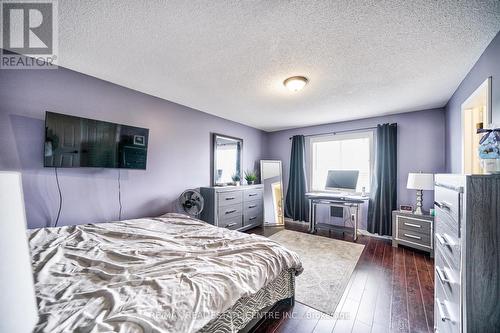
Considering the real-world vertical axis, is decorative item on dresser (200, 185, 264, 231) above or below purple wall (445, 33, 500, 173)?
below

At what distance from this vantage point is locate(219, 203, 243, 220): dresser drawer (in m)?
3.52

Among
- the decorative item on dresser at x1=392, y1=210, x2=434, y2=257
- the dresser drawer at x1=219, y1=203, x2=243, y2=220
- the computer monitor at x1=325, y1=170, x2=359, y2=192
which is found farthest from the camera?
the computer monitor at x1=325, y1=170, x2=359, y2=192

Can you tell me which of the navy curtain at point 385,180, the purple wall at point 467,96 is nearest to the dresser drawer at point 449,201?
the purple wall at point 467,96

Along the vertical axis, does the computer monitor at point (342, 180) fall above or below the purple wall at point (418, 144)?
below

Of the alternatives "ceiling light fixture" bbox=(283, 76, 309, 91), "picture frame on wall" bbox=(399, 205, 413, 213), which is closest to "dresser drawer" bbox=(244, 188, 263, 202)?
"ceiling light fixture" bbox=(283, 76, 309, 91)

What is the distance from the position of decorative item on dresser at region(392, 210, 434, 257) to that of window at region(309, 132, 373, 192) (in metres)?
0.96

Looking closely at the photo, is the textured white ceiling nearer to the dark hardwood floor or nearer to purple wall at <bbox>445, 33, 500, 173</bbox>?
purple wall at <bbox>445, 33, 500, 173</bbox>

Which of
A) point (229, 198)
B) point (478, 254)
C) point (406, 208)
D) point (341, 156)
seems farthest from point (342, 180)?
point (478, 254)

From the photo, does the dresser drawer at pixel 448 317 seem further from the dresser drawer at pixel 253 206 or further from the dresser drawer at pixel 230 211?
the dresser drawer at pixel 253 206

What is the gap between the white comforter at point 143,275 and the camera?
923 millimetres

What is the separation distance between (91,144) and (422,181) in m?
4.57

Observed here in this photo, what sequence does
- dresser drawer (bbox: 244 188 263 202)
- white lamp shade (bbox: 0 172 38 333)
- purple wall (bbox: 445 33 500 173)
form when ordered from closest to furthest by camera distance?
1. white lamp shade (bbox: 0 172 38 333)
2. purple wall (bbox: 445 33 500 173)
3. dresser drawer (bbox: 244 188 263 202)

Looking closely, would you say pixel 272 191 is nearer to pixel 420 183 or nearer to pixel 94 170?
pixel 420 183

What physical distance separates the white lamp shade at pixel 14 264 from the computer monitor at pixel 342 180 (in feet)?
14.2
